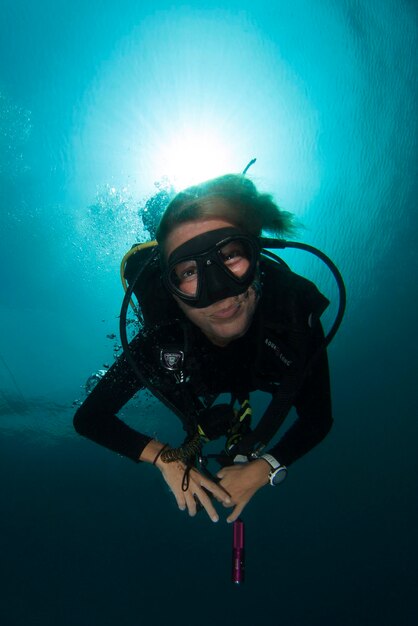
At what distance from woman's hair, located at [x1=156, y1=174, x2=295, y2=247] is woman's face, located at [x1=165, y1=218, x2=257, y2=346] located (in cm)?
5

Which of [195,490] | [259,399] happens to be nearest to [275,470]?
[195,490]

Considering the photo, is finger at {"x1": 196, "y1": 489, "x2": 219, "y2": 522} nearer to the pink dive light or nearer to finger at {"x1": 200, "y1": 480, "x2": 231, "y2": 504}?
finger at {"x1": 200, "y1": 480, "x2": 231, "y2": 504}

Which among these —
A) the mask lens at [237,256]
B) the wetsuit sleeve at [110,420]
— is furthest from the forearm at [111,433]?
the mask lens at [237,256]

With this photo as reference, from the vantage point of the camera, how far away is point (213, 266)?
243 cm

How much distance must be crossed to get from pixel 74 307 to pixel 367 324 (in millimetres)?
21116

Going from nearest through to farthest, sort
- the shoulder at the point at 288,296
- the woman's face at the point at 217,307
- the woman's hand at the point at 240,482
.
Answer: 1. the woman's hand at the point at 240,482
2. the woman's face at the point at 217,307
3. the shoulder at the point at 288,296

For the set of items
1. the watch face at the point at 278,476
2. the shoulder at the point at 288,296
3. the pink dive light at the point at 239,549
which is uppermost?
the shoulder at the point at 288,296

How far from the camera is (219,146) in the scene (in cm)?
1040

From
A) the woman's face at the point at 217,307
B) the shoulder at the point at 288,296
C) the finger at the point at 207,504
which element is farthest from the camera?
the shoulder at the point at 288,296

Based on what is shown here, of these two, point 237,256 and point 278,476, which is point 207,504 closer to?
point 278,476

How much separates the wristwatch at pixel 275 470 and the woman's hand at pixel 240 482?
10 cm

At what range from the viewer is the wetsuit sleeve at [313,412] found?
2.75 meters

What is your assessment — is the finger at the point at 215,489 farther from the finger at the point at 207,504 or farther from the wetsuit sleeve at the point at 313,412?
the wetsuit sleeve at the point at 313,412

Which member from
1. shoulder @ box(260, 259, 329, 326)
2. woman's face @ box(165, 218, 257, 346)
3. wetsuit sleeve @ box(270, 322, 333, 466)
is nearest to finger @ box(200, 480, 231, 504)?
wetsuit sleeve @ box(270, 322, 333, 466)
